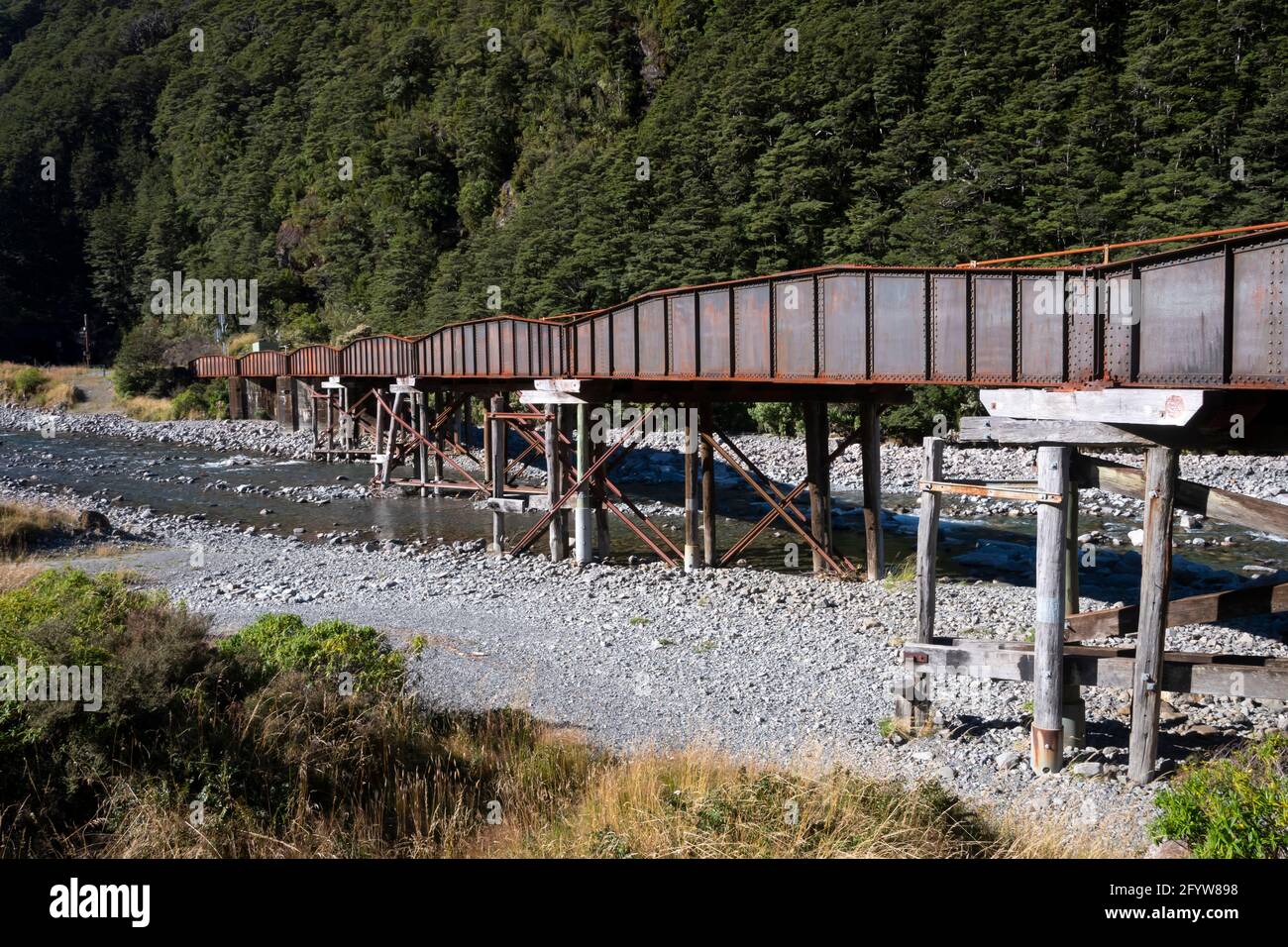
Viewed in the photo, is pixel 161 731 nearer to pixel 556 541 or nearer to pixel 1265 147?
pixel 556 541

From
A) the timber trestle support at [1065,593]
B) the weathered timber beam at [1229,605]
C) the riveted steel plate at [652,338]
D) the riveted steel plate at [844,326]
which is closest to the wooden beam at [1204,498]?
the timber trestle support at [1065,593]

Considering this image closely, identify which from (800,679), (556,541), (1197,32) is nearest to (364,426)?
(556,541)

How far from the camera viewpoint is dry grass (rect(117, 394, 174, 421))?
190ft

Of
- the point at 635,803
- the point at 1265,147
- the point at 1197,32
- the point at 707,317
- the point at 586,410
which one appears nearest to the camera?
the point at 635,803

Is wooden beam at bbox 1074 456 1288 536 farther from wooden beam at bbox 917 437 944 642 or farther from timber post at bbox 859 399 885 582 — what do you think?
timber post at bbox 859 399 885 582

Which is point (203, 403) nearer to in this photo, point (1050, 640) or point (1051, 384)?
point (1051, 384)

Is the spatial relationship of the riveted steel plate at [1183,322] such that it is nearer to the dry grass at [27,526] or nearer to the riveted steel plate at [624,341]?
the riveted steel plate at [624,341]

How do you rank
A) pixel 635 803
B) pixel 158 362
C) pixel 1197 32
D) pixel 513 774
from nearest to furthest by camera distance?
1. pixel 635 803
2. pixel 513 774
3. pixel 1197 32
4. pixel 158 362

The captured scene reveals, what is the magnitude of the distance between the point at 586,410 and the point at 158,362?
56026 millimetres

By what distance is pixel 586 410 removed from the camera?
19.1 m

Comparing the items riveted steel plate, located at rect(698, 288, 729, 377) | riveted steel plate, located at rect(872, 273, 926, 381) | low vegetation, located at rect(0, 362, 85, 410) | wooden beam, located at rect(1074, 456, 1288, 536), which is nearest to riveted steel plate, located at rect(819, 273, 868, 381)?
riveted steel plate, located at rect(872, 273, 926, 381)

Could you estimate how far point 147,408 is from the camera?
194ft

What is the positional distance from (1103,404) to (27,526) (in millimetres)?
21765

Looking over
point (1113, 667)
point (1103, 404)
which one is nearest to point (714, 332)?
point (1103, 404)
